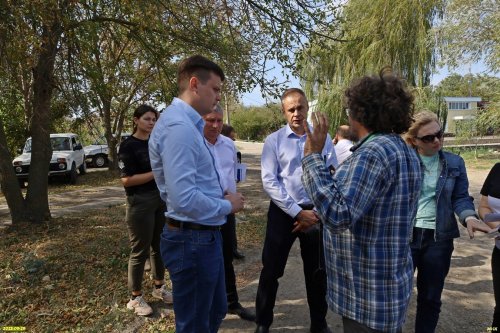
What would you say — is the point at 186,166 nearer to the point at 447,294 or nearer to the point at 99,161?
the point at 447,294

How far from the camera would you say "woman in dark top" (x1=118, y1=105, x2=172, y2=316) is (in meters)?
3.45

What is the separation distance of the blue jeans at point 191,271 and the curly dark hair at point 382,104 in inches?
Answer: 41.1

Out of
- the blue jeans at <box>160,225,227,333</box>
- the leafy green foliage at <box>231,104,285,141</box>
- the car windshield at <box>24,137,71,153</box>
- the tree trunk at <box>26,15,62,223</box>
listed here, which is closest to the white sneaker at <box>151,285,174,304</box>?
the blue jeans at <box>160,225,227,333</box>

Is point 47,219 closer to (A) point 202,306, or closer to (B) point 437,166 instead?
(A) point 202,306

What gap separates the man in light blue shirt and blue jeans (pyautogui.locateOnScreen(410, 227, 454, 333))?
159 centimetres

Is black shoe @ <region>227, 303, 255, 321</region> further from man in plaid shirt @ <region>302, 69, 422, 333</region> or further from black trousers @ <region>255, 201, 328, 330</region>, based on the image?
man in plaid shirt @ <region>302, 69, 422, 333</region>

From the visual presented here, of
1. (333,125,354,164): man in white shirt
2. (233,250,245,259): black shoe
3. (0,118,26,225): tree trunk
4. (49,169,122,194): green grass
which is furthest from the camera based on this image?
(49,169,122,194): green grass

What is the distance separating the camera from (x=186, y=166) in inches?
73.2

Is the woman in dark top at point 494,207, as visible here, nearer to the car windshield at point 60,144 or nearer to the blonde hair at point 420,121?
the blonde hair at point 420,121

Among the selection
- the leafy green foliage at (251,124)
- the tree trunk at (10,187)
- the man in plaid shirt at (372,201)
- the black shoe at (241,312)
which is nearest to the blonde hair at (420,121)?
the man in plaid shirt at (372,201)

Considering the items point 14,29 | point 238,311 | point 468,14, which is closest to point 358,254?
point 238,311

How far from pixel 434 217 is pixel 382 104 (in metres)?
1.44

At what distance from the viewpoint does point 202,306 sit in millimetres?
2076

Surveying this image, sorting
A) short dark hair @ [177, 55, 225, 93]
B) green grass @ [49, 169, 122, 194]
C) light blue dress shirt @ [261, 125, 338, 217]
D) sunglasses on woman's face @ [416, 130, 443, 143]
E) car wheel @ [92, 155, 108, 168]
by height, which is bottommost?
green grass @ [49, 169, 122, 194]
